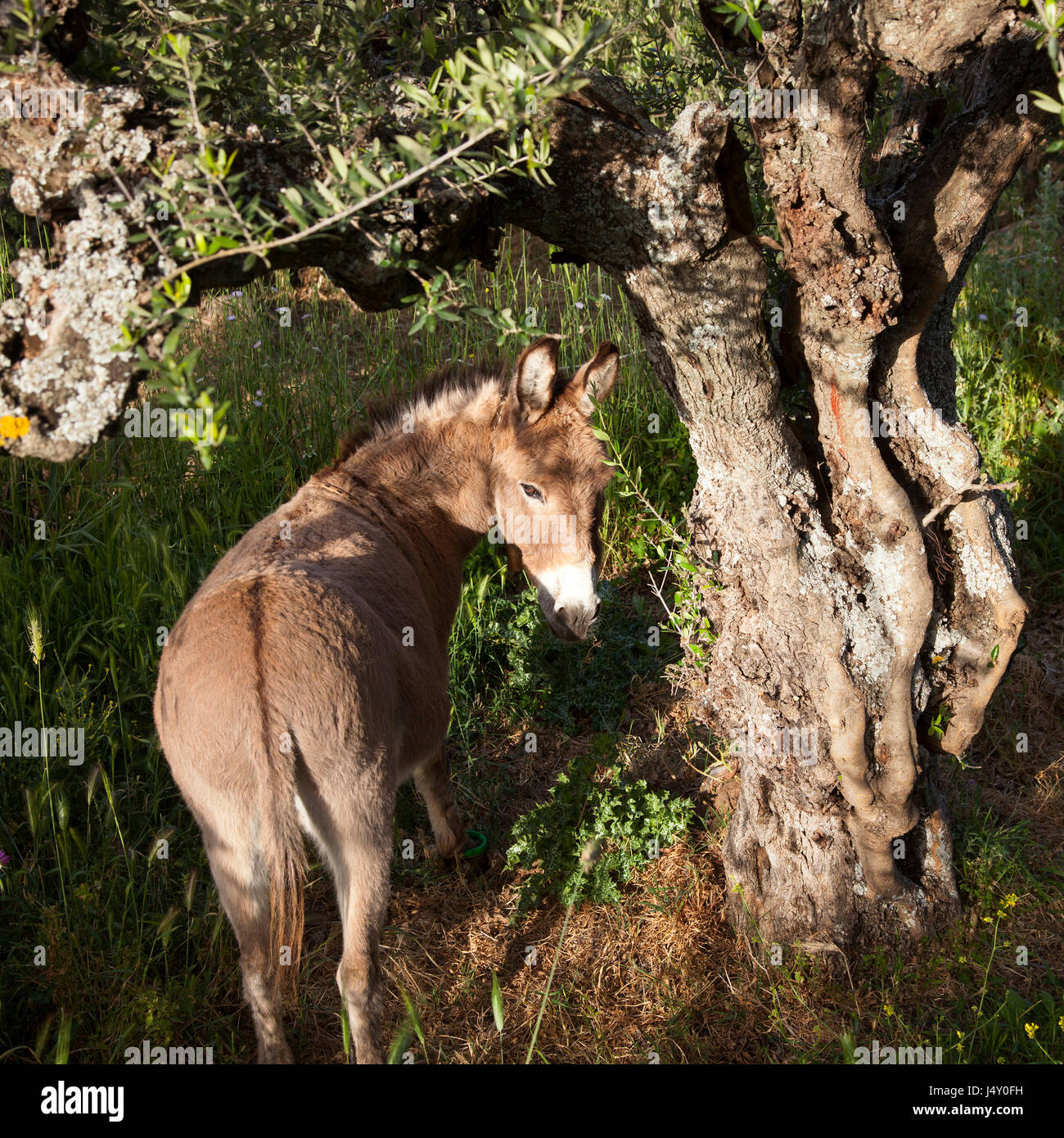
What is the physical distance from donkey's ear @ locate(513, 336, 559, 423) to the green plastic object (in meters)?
1.79

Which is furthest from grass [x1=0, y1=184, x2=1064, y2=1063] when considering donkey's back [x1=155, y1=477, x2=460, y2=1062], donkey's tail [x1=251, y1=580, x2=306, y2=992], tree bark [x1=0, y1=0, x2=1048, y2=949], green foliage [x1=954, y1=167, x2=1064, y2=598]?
donkey's tail [x1=251, y1=580, x2=306, y2=992]

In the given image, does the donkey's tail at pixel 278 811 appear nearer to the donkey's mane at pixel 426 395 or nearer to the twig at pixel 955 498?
the donkey's mane at pixel 426 395

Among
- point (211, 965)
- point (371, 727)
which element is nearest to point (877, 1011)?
point (371, 727)

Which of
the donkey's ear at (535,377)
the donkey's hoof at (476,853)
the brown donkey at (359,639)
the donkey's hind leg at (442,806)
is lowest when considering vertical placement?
the donkey's hoof at (476,853)

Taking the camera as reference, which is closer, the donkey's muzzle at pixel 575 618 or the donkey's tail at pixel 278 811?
the donkey's tail at pixel 278 811

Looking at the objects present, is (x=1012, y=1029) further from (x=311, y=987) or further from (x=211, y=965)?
(x=211, y=965)

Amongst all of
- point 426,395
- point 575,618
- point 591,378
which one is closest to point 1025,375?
point 591,378

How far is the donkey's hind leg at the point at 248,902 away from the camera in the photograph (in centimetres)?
257

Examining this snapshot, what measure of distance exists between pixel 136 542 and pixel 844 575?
3.36 meters

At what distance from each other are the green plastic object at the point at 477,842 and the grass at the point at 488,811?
0.10 metres

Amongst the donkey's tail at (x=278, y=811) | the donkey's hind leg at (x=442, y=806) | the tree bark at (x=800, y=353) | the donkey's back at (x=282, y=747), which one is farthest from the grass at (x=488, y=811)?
the donkey's tail at (x=278, y=811)

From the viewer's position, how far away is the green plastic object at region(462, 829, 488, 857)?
386 centimetres

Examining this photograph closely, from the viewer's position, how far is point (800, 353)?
3.08m

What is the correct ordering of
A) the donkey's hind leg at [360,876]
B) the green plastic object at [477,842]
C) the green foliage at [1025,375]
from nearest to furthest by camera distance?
the donkey's hind leg at [360,876] < the green plastic object at [477,842] < the green foliage at [1025,375]
